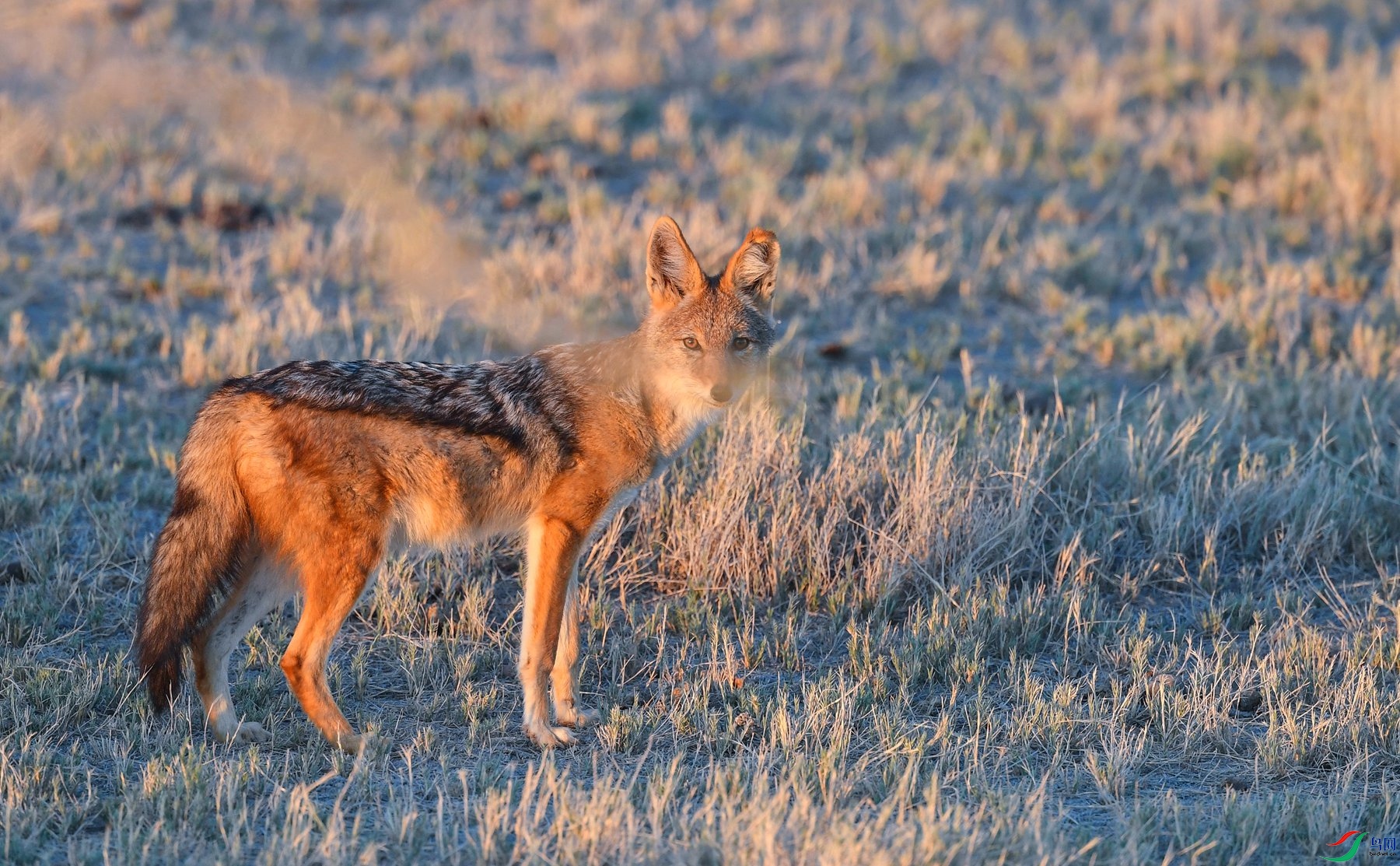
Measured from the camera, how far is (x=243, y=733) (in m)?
4.68

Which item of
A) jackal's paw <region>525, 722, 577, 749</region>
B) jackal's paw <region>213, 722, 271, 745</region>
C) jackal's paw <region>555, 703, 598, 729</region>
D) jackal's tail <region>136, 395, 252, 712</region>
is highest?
jackal's tail <region>136, 395, 252, 712</region>

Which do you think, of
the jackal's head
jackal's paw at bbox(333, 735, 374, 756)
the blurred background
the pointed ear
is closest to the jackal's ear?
the jackal's head

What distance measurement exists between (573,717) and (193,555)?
1.50 metres

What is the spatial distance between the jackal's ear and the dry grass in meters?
1.15

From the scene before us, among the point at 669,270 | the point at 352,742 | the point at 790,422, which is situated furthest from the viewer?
the point at 790,422

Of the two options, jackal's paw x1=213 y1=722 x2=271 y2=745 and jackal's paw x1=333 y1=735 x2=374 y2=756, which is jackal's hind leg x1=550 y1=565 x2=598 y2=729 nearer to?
jackal's paw x1=333 y1=735 x2=374 y2=756

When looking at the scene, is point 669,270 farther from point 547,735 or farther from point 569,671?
point 547,735

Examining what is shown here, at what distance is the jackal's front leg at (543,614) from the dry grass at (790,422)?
17 cm

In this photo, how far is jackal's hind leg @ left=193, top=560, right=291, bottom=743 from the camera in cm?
465

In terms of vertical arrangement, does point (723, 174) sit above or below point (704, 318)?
below

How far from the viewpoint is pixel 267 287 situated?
9531mm

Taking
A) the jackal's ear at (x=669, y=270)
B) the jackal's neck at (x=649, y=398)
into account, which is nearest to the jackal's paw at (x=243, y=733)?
the jackal's neck at (x=649, y=398)

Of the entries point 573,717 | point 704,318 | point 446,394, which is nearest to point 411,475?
point 446,394

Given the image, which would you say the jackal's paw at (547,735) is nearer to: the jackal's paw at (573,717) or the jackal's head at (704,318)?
the jackal's paw at (573,717)
